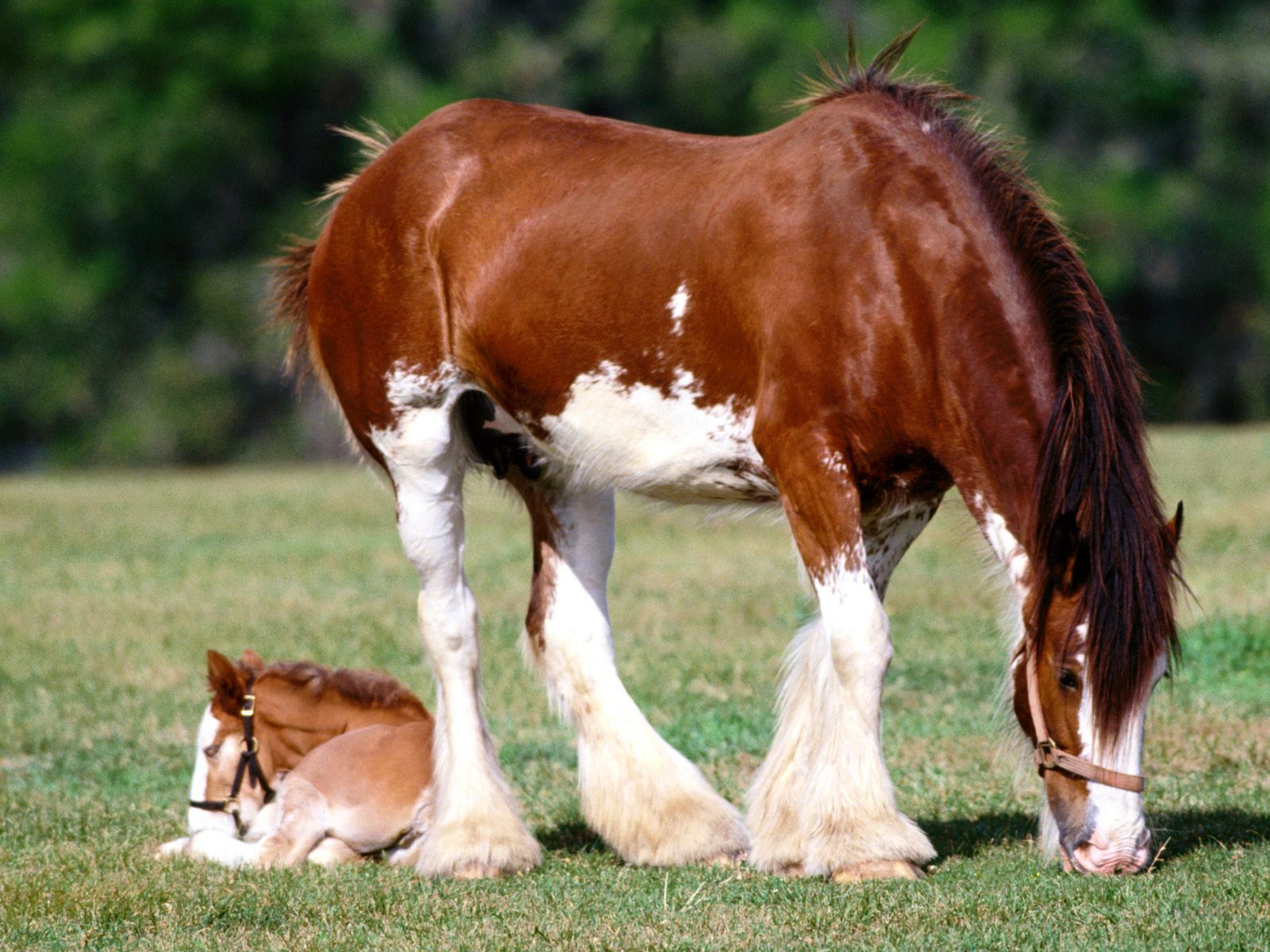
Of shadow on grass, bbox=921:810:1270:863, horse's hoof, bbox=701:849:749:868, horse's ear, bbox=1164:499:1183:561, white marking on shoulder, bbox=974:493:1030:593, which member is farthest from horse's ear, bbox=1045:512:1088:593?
horse's hoof, bbox=701:849:749:868

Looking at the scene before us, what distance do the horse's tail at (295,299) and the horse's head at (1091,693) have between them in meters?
3.13

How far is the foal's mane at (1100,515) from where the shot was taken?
452 centimetres

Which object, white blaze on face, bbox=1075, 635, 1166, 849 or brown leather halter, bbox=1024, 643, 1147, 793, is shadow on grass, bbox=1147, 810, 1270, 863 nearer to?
white blaze on face, bbox=1075, 635, 1166, 849

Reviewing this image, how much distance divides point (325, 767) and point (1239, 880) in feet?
9.35

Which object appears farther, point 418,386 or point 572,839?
point 572,839

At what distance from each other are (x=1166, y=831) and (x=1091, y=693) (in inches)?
46.2

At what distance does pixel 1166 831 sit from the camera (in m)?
5.53

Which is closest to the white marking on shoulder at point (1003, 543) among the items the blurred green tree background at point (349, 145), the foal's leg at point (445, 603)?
the foal's leg at point (445, 603)

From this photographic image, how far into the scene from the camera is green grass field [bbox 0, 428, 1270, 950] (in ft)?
15.3

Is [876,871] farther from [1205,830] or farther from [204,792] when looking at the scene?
[204,792]

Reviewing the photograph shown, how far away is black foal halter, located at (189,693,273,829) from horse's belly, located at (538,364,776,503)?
1401mm

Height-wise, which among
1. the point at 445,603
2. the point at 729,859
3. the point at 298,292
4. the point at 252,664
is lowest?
the point at 729,859

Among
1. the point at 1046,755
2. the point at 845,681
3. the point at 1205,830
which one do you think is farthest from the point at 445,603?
the point at 1205,830

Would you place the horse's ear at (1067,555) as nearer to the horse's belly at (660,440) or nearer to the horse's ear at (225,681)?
the horse's belly at (660,440)
